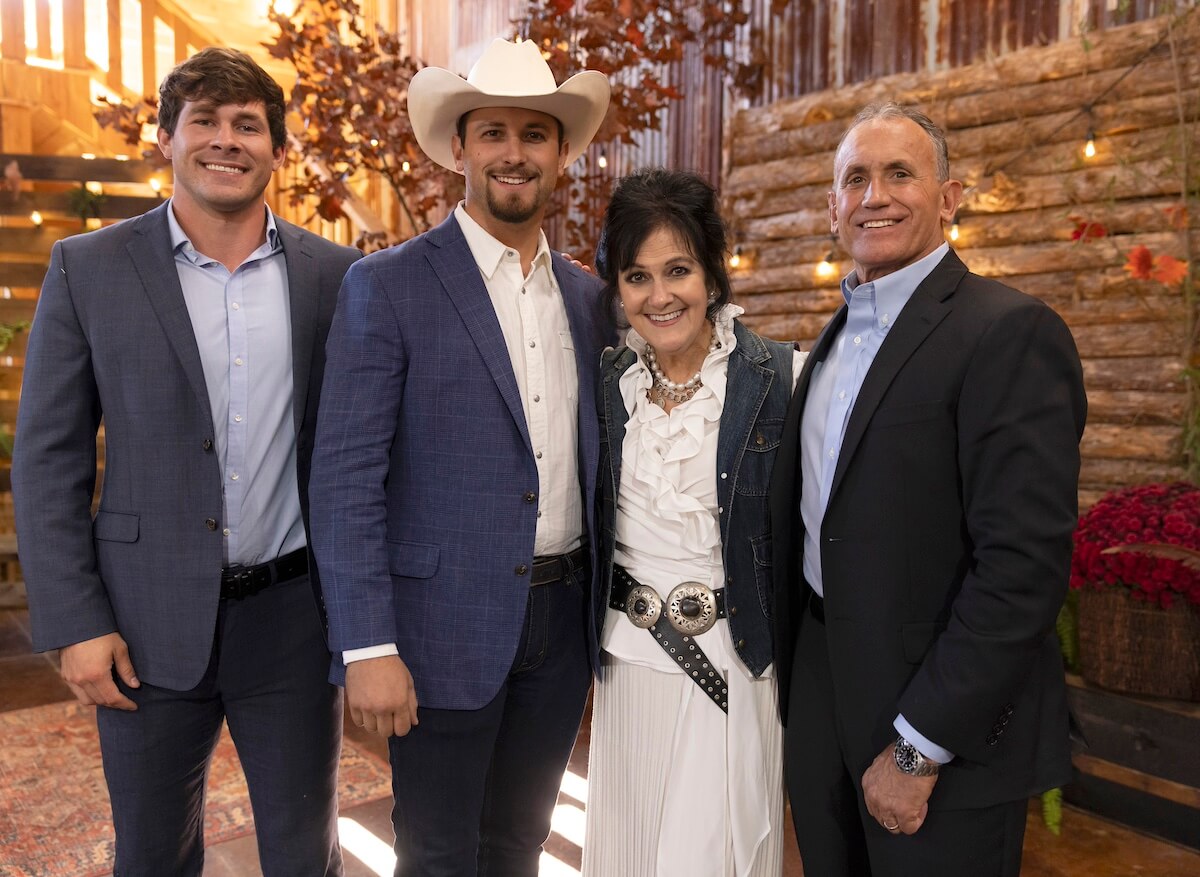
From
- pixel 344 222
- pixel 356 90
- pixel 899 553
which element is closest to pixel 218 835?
pixel 899 553

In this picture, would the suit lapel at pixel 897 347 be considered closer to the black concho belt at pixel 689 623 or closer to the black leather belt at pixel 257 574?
the black concho belt at pixel 689 623

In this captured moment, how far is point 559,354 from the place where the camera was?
88.1 inches

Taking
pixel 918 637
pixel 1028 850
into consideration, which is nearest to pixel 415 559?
pixel 918 637

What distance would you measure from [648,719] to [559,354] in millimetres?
802

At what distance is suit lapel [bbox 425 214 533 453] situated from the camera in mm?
2070

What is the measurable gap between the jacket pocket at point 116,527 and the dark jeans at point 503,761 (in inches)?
27.1

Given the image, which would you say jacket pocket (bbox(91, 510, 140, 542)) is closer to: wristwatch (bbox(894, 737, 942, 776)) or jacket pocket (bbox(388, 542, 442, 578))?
jacket pocket (bbox(388, 542, 442, 578))

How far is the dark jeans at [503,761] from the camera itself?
208 cm

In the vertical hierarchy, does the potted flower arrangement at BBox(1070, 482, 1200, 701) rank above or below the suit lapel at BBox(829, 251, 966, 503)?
below

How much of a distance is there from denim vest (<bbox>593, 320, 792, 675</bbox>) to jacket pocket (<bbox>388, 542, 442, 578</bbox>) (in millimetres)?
353

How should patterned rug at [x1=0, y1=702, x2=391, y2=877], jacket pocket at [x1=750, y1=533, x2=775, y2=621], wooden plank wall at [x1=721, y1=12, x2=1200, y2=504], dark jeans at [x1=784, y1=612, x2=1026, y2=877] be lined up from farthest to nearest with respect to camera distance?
wooden plank wall at [x1=721, y1=12, x2=1200, y2=504]
patterned rug at [x1=0, y1=702, x2=391, y2=877]
jacket pocket at [x1=750, y1=533, x2=775, y2=621]
dark jeans at [x1=784, y1=612, x2=1026, y2=877]

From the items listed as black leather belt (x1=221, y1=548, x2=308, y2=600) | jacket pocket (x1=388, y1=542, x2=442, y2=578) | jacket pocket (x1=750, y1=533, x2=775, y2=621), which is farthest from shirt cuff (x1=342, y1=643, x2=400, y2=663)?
jacket pocket (x1=750, y1=533, x2=775, y2=621)

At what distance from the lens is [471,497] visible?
2.05m

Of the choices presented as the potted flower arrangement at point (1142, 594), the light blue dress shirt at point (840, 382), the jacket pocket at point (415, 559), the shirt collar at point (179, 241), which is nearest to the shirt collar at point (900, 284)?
the light blue dress shirt at point (840, 382)
